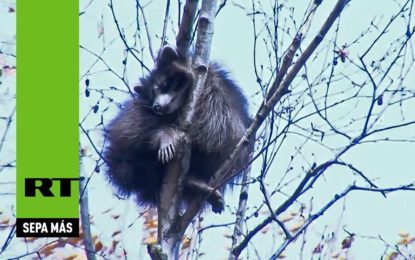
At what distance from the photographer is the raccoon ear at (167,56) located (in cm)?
640

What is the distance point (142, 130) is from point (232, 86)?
3.80 ft

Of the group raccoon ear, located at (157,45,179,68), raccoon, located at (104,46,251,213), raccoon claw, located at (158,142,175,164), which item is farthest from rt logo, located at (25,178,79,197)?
raccoon ear, located at (157,45,179,68)

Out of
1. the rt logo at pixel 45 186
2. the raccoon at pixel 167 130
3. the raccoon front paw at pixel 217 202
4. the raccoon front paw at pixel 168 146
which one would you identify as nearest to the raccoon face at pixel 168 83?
the raccoon at pixel 167 130

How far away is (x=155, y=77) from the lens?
688cm

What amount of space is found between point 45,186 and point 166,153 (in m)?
0.98

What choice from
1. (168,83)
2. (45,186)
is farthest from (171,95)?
(45,186)

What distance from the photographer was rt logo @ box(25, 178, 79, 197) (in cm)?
529

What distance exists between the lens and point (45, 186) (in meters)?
5.33

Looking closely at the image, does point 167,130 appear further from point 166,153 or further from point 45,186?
point 45,186

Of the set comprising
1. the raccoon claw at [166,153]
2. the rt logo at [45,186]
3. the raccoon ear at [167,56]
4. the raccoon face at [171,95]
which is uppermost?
the raccoon ear at [167,56]

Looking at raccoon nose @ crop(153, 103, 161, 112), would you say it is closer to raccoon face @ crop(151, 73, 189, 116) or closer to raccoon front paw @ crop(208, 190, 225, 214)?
raccoon face @ crop(151, 73, 189, 116)

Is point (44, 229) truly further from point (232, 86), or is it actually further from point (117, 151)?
point (232, 86)

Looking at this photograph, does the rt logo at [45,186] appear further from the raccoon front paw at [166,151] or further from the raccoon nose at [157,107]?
the raccoon nose at [157,107]

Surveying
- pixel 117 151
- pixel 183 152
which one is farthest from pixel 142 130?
pixel 183 152
